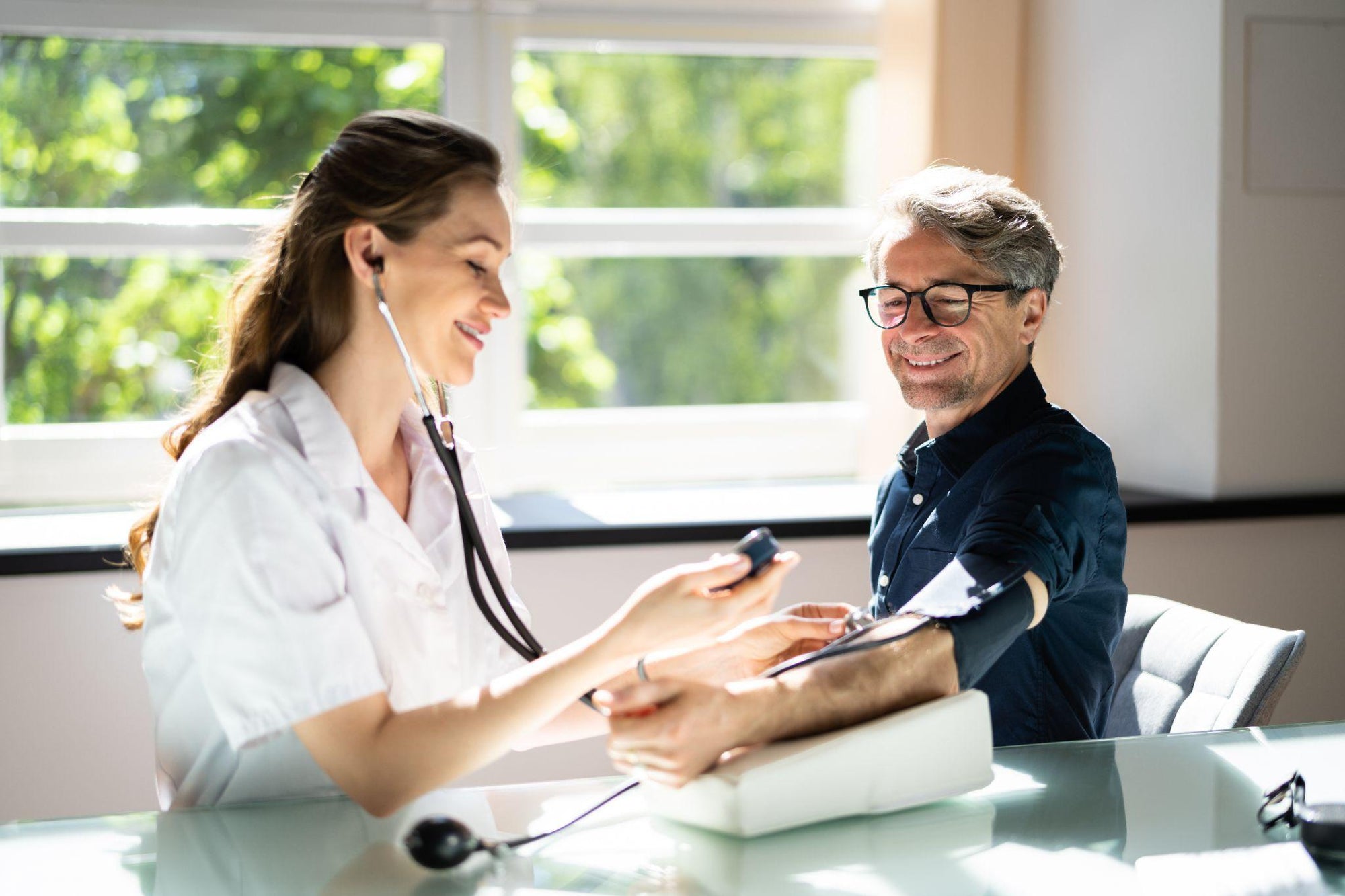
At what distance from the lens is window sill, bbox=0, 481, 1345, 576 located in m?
2.42

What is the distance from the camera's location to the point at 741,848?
39.9 inches

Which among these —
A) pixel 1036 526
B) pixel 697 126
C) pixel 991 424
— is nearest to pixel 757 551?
pixel 1036 526

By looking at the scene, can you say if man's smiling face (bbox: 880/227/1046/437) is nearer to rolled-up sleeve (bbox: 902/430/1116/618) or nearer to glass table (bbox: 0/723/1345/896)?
rolled-up sleeve (bbox: 902/430/1116/618)

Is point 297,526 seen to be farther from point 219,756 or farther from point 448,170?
point 448,170

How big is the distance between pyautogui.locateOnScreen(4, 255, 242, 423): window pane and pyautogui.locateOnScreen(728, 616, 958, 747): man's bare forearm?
212 centimetres

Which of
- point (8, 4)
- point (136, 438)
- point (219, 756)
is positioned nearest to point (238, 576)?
point (219, 756)

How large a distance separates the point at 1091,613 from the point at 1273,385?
141 cm

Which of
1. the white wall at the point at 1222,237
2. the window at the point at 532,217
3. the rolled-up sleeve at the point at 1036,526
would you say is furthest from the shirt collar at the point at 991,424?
the window at the point at 532,217

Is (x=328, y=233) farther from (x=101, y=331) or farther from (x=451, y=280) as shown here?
(x=101, y=331)

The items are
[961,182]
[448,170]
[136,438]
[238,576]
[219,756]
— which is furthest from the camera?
[136,438]

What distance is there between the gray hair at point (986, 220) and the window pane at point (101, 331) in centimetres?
182

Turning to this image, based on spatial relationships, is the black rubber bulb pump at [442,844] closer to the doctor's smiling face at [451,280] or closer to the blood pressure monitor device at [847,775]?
the blood pressure monitor device at [847,775]

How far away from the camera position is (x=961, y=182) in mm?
1671

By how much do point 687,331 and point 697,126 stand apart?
57 cm
